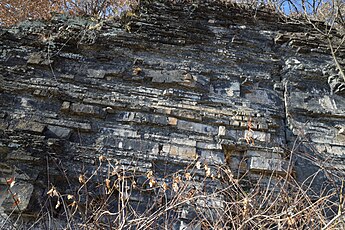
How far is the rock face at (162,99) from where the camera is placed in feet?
12.1

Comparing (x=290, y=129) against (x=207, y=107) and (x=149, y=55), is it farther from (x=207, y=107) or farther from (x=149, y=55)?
(x=149, y=55)

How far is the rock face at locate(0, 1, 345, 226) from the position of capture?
3.68 metres

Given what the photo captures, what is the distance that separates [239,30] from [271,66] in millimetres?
833

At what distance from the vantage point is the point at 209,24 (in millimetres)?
5293

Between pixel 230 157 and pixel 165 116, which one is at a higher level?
pixel 165 116

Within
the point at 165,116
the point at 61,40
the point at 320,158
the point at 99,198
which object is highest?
the point at 61,40

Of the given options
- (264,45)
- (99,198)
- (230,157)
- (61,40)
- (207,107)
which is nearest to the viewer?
(99,198)

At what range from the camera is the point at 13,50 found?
14.5 ft

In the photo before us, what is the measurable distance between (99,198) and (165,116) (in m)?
1.25

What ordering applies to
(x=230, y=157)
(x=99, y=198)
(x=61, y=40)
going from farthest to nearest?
(x=61, y=40) < (x=230, y=157) < (x=99, y=198)

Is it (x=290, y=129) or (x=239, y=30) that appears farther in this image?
(x=239, y=30)

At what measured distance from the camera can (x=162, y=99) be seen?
4.26 metres

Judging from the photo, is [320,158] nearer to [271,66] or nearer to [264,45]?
[271,66]

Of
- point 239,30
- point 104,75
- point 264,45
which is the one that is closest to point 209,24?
point 239,30
